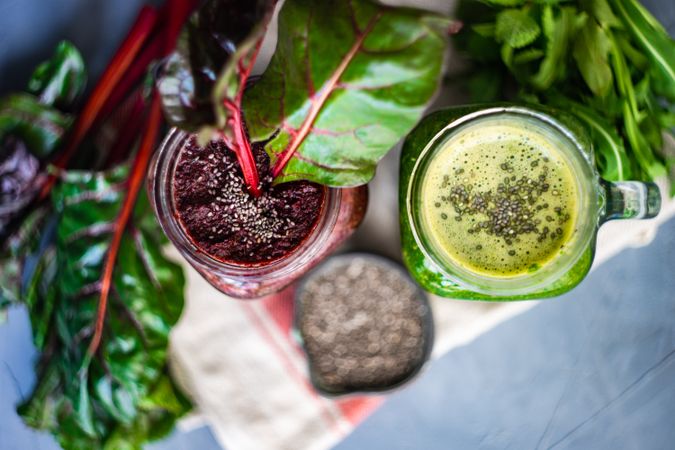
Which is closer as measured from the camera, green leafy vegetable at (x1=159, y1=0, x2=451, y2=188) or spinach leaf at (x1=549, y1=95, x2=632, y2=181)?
green leafy vegetable at (x1=159, y1=0, x2=451, y2=188)

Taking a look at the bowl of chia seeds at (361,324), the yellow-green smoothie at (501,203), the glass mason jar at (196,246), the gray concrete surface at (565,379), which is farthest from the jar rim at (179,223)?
the gray concrete surface at (565,379)

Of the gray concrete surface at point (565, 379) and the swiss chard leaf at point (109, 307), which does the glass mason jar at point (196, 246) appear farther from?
the gray concrete surface at point (565, 379)

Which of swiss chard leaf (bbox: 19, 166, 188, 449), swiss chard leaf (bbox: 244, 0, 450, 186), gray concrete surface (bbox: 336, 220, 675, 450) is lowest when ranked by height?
gray concrete surface (bbox: 336, 220, 675, 450)

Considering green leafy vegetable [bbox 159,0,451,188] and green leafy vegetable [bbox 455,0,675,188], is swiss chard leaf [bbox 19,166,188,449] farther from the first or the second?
green leafy vegetable [bbox 455,0,675,188]

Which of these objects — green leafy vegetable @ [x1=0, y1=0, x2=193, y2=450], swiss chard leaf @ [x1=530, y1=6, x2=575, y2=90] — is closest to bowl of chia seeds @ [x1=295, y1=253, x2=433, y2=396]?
green leafy vegetable @ [x1=0, y1=0, x2=193, y2=450]

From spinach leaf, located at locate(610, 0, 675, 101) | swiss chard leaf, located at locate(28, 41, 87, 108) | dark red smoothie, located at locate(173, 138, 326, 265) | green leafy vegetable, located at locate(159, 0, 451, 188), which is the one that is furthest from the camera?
swiss chard leaf, located at locate(28, 41, 87, 108)
